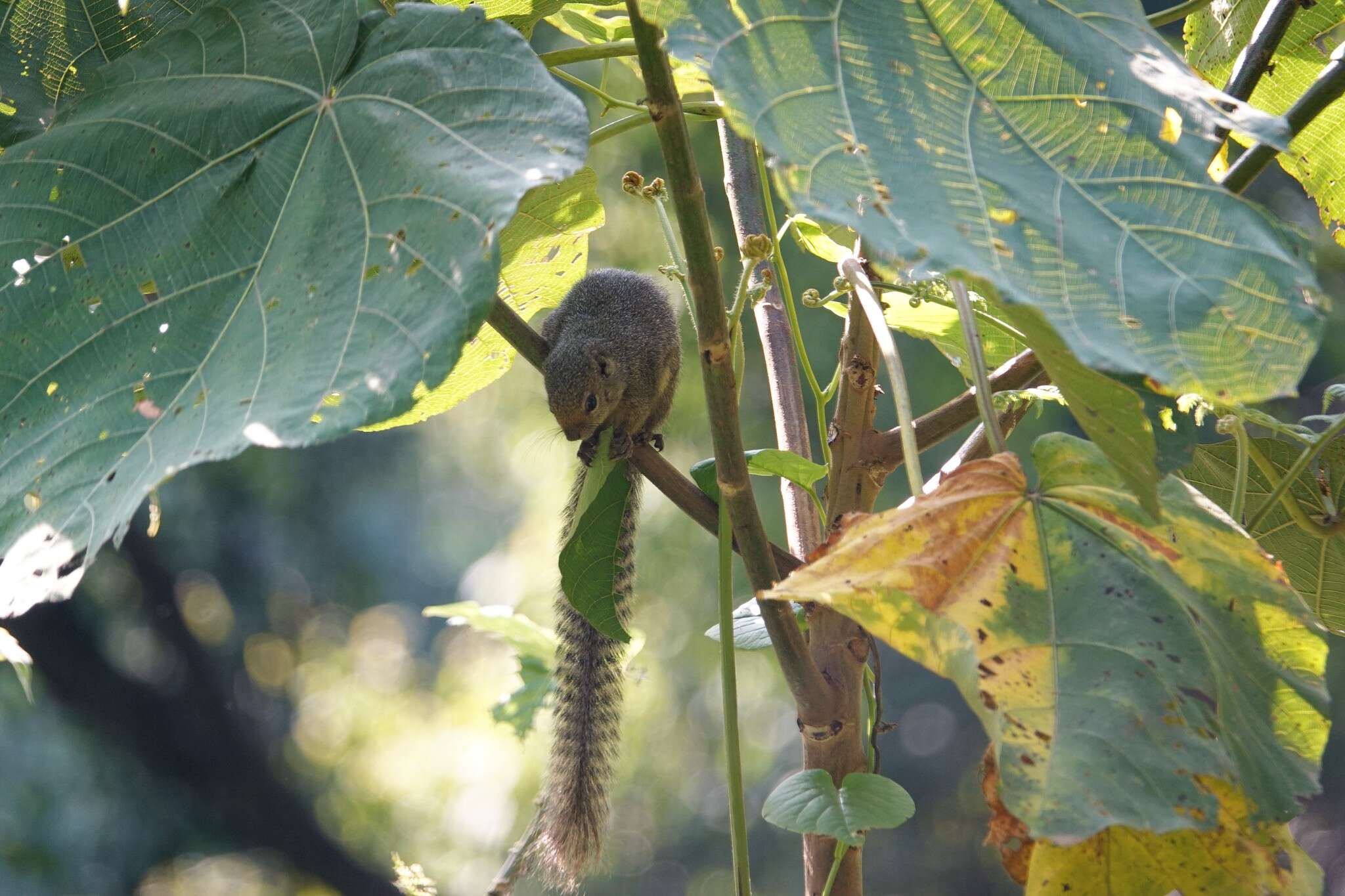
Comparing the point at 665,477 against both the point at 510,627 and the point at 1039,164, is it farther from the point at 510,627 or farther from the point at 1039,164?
the point at 510,627

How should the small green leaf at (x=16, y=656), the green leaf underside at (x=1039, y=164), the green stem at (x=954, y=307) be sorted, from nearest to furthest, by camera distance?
the green leaf underside at (x=1039, y=164) < the small green leaf at (x=16, y=656) < the green stem at (x=954, y=307)

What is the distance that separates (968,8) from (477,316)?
1.03ft

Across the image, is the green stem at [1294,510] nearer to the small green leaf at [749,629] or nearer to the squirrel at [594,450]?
the small green leaf at [749,629]

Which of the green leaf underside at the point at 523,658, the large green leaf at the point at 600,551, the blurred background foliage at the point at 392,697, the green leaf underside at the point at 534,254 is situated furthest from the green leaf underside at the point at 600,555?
the blurred background foliage at the point at 392,697

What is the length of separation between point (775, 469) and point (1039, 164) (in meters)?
0.34

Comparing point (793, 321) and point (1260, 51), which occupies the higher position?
point (1260, 51)

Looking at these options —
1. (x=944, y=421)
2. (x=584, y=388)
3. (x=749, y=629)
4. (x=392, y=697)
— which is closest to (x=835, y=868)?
(x=749, y=629)

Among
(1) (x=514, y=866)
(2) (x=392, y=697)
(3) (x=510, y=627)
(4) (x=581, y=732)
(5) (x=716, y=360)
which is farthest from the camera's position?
(2) (x=392, y=697)

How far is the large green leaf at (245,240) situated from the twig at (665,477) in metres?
0.19

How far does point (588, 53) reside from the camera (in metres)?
0.68

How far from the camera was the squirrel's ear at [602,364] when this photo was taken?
1765mm

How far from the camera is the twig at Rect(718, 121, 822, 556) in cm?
100

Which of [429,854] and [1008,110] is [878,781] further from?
[429,854]

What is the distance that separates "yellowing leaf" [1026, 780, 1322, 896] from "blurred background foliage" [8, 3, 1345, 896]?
2.10 meters
